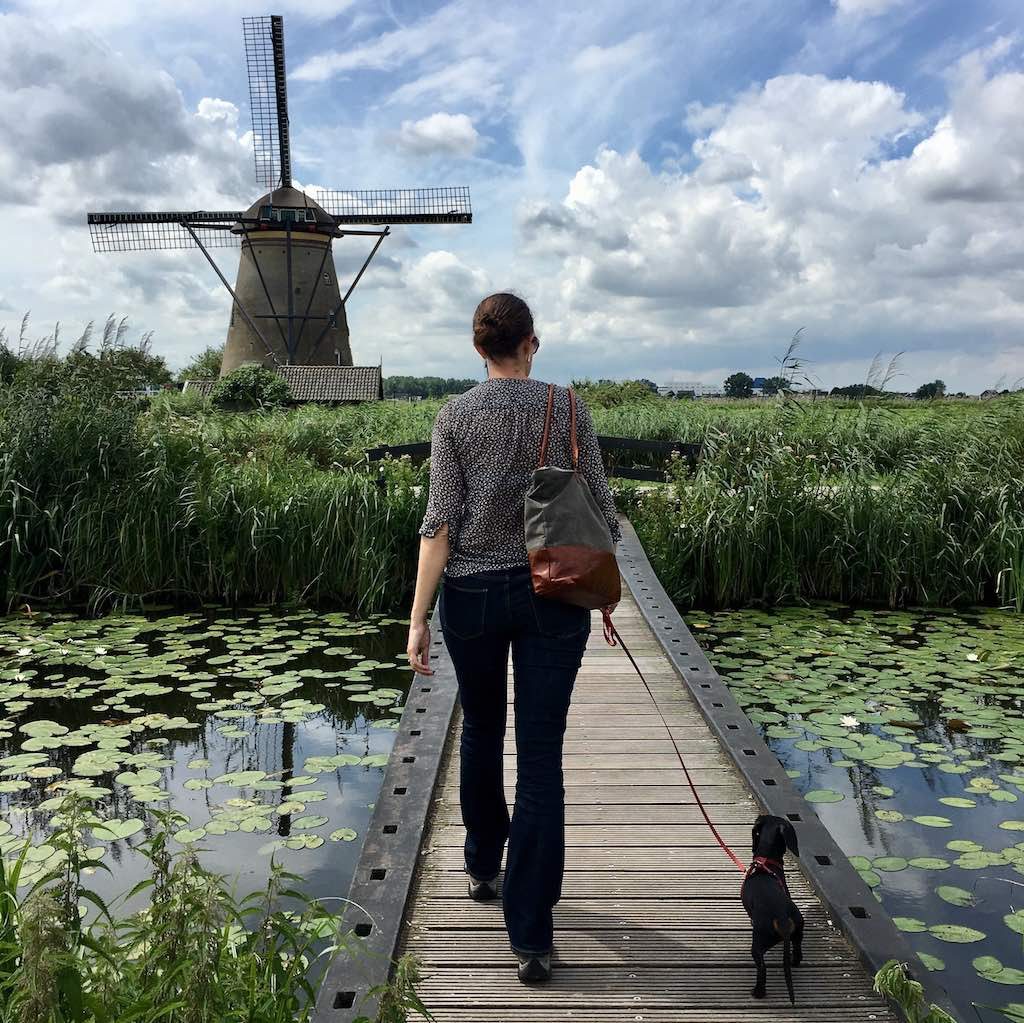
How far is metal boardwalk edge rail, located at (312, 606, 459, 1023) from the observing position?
6.24 ft

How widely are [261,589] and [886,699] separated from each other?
424 centimetres

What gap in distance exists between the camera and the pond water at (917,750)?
2.67 meters

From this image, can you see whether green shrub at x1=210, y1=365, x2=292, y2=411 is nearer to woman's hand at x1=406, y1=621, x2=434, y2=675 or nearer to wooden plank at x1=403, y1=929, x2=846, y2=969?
woman's hand at x1=406, y1=621, x2=434, y2=675

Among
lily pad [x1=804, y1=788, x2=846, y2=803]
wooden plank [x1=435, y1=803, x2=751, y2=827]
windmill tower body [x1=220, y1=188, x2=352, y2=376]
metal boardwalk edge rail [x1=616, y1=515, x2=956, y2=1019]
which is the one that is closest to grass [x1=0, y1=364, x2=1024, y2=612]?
metal boardwalk edge rail [x1=616, y1=515, x2=956, y2=1019]

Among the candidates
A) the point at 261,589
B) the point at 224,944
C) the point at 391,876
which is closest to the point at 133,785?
the point at 391,876

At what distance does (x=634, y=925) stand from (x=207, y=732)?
267 cm

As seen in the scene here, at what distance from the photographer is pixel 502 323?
6.60ft

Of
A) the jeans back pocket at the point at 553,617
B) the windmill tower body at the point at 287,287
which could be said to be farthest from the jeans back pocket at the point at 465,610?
the windmill tower body at the point at 287,287

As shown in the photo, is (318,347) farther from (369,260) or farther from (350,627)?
(350,627)

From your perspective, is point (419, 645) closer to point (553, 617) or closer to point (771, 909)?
point (553, 617)

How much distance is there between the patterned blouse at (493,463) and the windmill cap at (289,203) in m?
21.7

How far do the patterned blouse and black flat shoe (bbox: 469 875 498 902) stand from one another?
2.82ft

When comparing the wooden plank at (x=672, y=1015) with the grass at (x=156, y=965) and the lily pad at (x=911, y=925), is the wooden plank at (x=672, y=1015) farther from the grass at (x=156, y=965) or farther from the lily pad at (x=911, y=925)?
the lily pad at (x=911, y=925)

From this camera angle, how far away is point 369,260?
73.6ft
